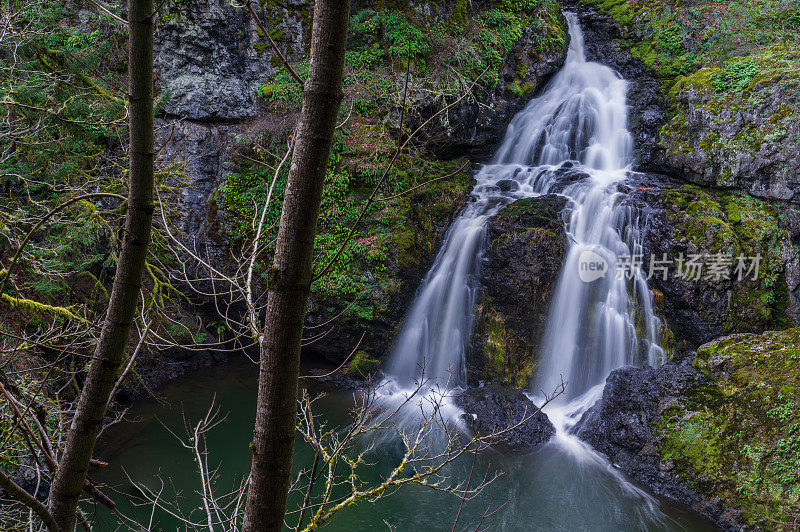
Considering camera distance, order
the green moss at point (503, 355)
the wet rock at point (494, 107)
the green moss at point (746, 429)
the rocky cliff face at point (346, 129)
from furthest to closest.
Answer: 1. the wet rock at point (494, 107)
2. the rocky cliff face at point (346, 129)
3. the green moss at point (503, 355)
4. the green moss at point (746, 429)

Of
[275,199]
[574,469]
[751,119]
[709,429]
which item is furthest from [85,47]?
[751,119]

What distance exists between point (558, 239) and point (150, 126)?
27.9ft

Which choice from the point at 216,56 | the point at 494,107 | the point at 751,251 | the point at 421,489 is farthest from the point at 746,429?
the point at 216,56

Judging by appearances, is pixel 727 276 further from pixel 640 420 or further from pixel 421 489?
pixel 421 489

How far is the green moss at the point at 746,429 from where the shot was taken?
5434 mm

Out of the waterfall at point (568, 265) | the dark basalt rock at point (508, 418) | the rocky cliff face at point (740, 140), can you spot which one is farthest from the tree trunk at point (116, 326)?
the rocky cliff face at point (740, 140)

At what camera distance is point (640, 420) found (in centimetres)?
668

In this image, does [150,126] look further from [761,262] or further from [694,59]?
[694,59]

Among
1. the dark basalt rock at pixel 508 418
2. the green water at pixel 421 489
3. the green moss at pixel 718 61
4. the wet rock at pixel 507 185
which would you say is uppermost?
the green moss at pixel 718 61

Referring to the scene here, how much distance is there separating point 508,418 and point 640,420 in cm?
194

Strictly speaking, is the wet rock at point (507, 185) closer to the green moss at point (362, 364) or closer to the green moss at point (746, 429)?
the green moss at point (362, 364)

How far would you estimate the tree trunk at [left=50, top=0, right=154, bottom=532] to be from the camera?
1.18 metres

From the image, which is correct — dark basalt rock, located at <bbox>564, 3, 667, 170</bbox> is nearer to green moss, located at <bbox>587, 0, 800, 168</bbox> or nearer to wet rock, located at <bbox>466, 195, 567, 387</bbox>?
green moss, located at <bbox>587, 0, 800, 168</bbox>

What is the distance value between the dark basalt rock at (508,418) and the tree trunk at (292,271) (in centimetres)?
620
